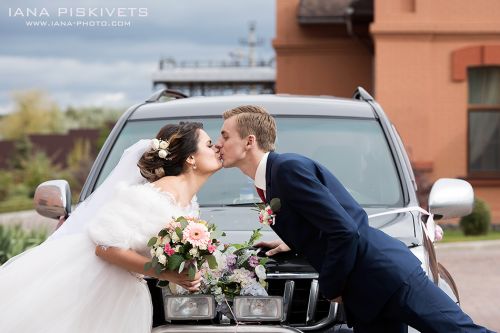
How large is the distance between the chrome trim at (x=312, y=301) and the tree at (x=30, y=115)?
7148 centimetres

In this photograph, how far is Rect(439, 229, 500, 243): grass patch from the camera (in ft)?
56.1

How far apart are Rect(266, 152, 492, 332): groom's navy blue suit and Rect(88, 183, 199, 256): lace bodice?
496mm

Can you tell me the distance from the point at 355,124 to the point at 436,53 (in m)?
14.3

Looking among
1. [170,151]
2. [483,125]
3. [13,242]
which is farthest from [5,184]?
[170,151]

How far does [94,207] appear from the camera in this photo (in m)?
4.60

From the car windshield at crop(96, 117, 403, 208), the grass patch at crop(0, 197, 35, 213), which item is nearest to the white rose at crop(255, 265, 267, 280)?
the car windshield at crop(96, 117, 403, 208)

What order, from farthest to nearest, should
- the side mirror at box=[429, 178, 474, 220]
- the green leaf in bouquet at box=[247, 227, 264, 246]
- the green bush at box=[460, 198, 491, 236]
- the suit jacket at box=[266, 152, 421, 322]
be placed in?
the green bush at box=[460, 198, 491, 236]
the side mirror at box=[429, 178, 474, 220]
the green leaf in bouquet at box=[247, 227, 264, 246]
the suit jacket at box=[266, 152, 421, 322]

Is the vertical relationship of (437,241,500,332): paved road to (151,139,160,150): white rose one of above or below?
below

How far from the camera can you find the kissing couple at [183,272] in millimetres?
4043

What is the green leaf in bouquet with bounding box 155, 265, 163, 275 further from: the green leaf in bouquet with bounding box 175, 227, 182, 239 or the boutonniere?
the boutonniere

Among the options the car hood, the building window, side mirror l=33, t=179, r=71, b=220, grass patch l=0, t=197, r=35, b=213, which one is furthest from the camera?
grass patch l=0, t=197, r=35, b=213

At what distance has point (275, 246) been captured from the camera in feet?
15.1

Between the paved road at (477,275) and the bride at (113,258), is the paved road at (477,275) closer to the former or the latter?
the paved road at (477,275)

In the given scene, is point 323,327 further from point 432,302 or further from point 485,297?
point 485,297
